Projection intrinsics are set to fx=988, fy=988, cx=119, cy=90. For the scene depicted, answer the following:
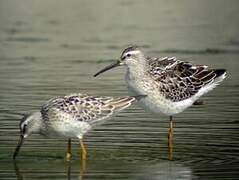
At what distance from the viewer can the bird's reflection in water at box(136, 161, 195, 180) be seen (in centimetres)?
1274

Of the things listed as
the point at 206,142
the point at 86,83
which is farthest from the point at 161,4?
the point at 206,142

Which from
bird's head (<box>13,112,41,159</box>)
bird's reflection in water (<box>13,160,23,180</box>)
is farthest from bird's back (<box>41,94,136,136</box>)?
bird's reflection in water (<box>13,160,23,180</box>)

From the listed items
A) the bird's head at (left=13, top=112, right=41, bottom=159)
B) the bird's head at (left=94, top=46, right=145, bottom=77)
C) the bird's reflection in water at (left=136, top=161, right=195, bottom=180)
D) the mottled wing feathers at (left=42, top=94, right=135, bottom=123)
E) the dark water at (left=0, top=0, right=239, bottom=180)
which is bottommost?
the dark water at (left=0, top=0, right=239, bottom=180)

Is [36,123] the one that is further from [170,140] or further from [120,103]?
[170,140]

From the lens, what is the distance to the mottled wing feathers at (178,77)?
50.8 feet

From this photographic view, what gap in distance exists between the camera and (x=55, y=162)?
45.2ft

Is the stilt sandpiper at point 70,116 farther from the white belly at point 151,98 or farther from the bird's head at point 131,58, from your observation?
the bird's head at point 131,58

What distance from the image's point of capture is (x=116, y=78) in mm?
21078

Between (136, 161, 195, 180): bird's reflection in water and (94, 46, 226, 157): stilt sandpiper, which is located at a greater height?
(94, 46, 226, 157): stilt sandpiper

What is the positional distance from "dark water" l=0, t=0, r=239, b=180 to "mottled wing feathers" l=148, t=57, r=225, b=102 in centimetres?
64

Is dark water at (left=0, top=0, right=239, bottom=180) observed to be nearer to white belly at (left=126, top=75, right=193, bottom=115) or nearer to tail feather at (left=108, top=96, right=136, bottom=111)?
white belly at (left=126, top=75, right=193, bottom=115)

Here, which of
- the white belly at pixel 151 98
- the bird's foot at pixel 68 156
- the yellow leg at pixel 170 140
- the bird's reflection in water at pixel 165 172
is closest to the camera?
the bird's reflection in water at pixel 165 172

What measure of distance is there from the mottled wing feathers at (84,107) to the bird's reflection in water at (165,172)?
1233 millimetres

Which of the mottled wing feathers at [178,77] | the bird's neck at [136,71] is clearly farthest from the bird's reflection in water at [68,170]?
the mottled wing feathers at [178,77]
